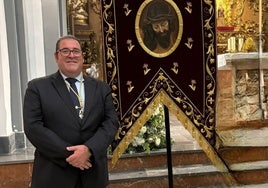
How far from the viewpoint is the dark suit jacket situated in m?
→ 2.01

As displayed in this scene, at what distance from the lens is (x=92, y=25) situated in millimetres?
3889

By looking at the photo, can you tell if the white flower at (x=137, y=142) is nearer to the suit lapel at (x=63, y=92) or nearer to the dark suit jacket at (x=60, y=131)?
the dark suit jacket at (x=60, y=131)

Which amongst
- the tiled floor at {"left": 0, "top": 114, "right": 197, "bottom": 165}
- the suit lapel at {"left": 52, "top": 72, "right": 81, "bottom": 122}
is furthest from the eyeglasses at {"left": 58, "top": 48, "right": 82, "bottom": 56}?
the tiled floor at {"left": 0, "top": 114, "right": 197, "bottom": 165}

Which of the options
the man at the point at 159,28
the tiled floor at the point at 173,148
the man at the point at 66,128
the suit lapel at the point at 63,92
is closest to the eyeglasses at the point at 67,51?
the man at the point at 66,128

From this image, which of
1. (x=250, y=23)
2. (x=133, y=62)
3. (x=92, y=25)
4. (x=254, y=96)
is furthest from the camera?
(x=250, y=23)

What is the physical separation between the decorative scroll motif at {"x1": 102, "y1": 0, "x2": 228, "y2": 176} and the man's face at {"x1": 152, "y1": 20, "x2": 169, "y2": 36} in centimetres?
12

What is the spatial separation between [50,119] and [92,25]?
2040mm

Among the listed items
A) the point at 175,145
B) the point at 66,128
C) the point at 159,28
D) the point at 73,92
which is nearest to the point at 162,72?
the point at 159,28

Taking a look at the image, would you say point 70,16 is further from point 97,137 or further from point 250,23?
point 250,23

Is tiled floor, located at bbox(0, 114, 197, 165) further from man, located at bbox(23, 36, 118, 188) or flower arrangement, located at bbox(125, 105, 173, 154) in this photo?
man, located at bbox(23, 36, 118, 188)

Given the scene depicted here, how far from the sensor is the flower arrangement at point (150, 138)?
3.88 metres

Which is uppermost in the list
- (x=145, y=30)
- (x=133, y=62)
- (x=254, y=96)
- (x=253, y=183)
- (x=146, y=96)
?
(x=145, y=30)

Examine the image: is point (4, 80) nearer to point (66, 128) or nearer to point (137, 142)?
point (137, 142)

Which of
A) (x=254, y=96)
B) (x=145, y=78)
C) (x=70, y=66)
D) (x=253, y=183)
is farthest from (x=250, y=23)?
(x=70, y=66)
